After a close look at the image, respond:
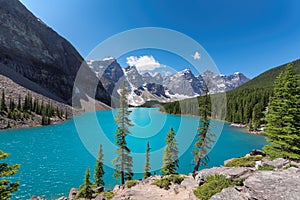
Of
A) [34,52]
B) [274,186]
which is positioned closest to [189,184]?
[274,186]

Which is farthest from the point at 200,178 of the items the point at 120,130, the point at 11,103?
the point at 11,103

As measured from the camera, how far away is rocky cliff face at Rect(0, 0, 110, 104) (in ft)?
385

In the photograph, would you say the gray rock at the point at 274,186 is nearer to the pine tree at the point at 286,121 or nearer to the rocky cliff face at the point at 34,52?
the pine tree at the point at 286,121

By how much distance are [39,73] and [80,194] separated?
6044 inches

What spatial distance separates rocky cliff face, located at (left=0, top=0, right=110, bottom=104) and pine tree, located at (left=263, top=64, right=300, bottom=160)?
12740cm

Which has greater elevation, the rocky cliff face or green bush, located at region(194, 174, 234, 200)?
the rocky cliff face

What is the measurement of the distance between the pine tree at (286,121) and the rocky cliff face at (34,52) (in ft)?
418

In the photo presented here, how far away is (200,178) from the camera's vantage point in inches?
476

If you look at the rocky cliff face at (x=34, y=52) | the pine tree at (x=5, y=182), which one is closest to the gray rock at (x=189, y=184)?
the pine tree at (x=5, y=182)

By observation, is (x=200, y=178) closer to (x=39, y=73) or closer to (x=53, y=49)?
(x=39, y=73)

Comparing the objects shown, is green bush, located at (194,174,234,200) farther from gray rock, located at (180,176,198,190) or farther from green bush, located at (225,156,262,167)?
green bush, located at (225,156,262,167)

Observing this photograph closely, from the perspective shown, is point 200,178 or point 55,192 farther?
point 55,192

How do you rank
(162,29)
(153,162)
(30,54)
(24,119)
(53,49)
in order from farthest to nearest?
(53,49)
(30,54)
(24,119)
(153,162)
(162,29)

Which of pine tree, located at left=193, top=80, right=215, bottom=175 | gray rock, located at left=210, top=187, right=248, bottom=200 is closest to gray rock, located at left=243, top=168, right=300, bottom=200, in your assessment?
gray rock, located at left=210, top=187, right=248, bottom=200
